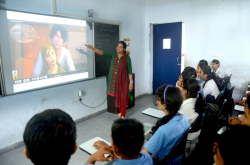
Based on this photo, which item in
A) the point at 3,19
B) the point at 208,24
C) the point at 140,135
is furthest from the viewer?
the point at 208,24

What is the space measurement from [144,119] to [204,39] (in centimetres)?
242

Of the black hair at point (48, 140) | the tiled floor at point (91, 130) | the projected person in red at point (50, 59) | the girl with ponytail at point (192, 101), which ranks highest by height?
the projected person in red at point (50, 59)

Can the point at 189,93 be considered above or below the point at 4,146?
above

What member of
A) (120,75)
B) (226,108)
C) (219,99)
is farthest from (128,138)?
(120,75)

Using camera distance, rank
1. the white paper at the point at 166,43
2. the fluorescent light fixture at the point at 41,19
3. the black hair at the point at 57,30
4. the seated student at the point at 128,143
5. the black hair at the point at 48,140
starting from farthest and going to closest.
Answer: the white paper at the point at 166,43 < the black hair at the point at 57,30 < the fluorescent light fixture at the point at 41,19 < the seated student at the point at 128,143 < the black hair at the point at 48,140

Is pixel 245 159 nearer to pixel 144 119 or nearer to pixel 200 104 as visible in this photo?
pixel 200 104

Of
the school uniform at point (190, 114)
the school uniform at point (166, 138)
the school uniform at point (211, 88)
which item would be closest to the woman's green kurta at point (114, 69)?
the school uniform at point (211, 88)

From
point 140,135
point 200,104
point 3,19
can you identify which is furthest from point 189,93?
point 3,19

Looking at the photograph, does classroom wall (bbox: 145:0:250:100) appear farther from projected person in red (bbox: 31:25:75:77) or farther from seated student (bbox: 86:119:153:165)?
seated student (bbox: 86:119:153:165)

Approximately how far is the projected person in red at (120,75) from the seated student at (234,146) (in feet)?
8.75

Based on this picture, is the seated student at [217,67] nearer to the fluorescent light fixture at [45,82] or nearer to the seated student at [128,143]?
the fluorescent light fixture at [45,82]

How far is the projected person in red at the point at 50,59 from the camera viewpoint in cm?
265

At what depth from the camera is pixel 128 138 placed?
3.08ft

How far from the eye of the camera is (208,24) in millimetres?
4199
